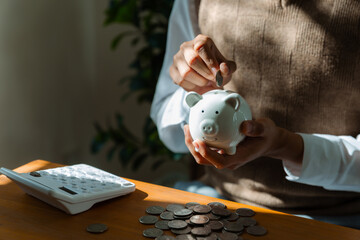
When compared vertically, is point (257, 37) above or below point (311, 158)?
above

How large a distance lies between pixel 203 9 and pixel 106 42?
104cm

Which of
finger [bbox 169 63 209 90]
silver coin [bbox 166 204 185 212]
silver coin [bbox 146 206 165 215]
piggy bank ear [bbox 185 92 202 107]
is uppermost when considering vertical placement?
finger [bbox 169 63 209 90]

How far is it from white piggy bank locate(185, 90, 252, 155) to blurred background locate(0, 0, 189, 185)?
810 mm

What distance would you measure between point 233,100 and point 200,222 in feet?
0.64

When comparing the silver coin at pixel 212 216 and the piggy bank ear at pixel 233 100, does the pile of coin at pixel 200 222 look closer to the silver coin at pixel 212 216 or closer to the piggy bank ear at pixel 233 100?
the silver coin at pixel 212 216

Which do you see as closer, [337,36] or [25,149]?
[337,36]

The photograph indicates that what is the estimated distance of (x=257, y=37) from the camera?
0.83m

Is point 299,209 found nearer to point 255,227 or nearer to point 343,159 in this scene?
point 343,159

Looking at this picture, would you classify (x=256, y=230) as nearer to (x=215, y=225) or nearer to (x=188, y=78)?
(x=215, y=225)

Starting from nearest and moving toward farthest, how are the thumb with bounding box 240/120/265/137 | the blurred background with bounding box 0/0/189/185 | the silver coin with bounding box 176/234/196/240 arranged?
1. the silver coin with bounding box 176/234/196/240
2. the thumb with bounding box 240/120/265/137
3. the blurred background with bounding box 0/0/189/185

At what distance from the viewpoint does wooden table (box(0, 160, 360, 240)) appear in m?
0.53

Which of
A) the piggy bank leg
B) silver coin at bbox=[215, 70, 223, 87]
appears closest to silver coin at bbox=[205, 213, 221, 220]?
the piggy bank leg

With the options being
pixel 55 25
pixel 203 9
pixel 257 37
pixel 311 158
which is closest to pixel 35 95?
pixel 55 25

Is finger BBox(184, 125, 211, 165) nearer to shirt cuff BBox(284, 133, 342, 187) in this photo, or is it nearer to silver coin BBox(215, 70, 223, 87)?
silver coin BBox(215, 70, 223, 87)
